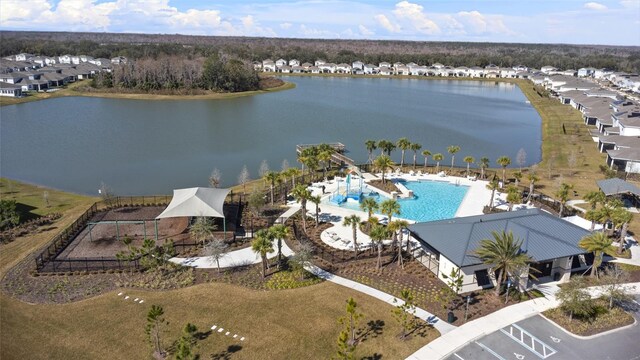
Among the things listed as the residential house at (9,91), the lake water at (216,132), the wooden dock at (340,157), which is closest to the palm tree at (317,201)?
the lake water at (216,132)

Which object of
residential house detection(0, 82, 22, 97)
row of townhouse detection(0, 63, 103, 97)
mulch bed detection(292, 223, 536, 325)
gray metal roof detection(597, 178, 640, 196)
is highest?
row of townhouse detection(0, 63, 103, 97)

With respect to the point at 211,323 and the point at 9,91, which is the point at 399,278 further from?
the point at 9,91

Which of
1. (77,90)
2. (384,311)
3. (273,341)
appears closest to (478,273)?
(384,311)

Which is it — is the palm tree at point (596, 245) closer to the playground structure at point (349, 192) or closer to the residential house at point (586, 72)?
the playground structure at point (349, 192)

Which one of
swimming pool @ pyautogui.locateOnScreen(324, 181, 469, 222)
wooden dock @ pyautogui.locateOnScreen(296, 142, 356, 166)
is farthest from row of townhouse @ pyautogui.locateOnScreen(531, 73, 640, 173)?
wooden dock @ pyautogui.locateOnScreen(296, 142, 356, 166)

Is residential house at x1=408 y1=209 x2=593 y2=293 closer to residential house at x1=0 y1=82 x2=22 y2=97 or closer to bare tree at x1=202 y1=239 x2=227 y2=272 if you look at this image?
bare tree at x1=202 y1=239 x2=227 y2=272

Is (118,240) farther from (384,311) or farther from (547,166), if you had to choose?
(547,166)
